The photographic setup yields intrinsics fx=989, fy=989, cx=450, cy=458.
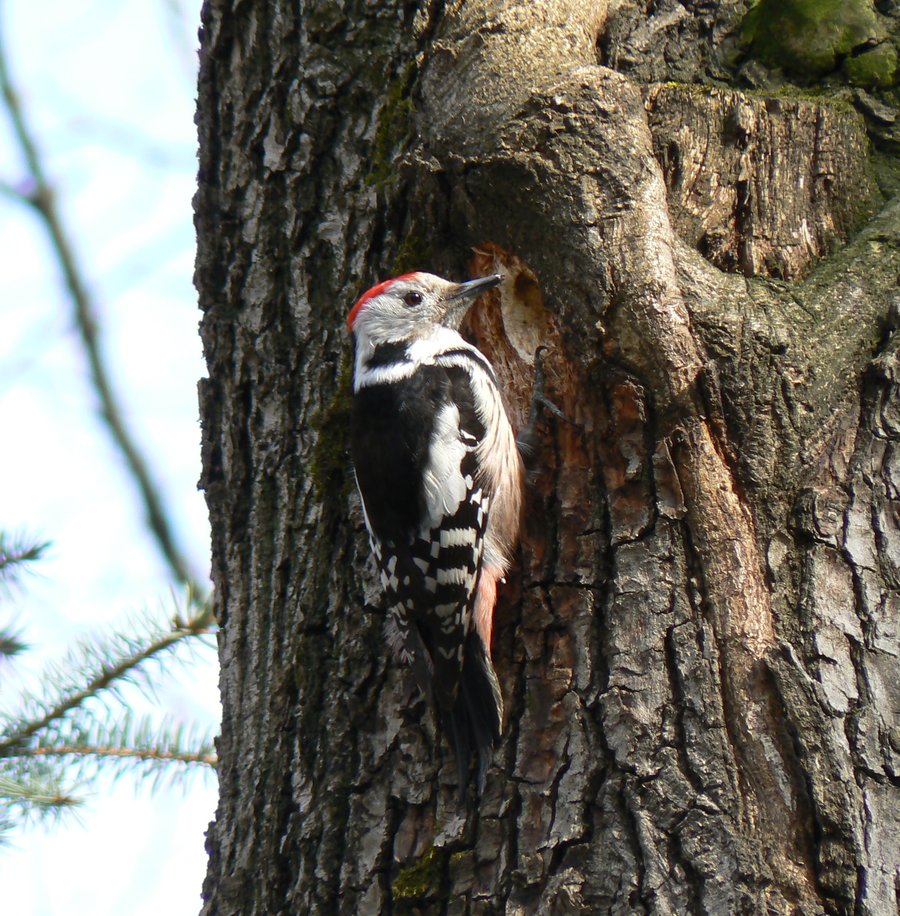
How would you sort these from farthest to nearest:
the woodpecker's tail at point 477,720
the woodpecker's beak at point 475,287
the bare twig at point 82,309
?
the bare twig at point 82,309
the woodpecker's beak at point 475,287
the woodpecker's tail at point 477,720

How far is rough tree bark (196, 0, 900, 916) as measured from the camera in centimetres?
208

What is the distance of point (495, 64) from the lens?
2547mm

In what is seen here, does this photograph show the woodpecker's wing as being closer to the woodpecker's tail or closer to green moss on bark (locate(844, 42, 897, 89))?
the woodpecker's tail

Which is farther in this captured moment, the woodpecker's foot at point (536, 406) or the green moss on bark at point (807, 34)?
the green moss on bark at point (807, 34)

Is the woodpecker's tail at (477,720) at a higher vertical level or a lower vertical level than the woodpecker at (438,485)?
lower

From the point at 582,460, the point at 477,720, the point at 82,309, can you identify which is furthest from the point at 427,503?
the point at 82,309

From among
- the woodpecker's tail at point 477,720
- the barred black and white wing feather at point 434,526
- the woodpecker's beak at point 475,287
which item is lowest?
the woodpecker's tail at point 477,720

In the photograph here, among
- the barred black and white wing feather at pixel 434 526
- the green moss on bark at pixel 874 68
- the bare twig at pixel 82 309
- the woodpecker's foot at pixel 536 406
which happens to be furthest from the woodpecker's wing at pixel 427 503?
the bare twig at pixel 82 309

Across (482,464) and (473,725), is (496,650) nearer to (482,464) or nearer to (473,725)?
(473,725)

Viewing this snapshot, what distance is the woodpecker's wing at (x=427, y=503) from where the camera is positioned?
2604mm

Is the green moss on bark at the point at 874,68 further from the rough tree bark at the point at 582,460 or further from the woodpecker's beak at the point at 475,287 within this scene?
the woodpecker's beak at the point at 475,287

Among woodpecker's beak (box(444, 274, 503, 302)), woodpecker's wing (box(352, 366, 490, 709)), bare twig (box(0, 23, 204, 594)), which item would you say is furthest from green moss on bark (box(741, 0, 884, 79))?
bare twig (box(0, 23, 204, 594))

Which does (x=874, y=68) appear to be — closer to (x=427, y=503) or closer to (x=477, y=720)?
(x=427, y=503)

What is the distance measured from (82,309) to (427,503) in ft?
16.8
